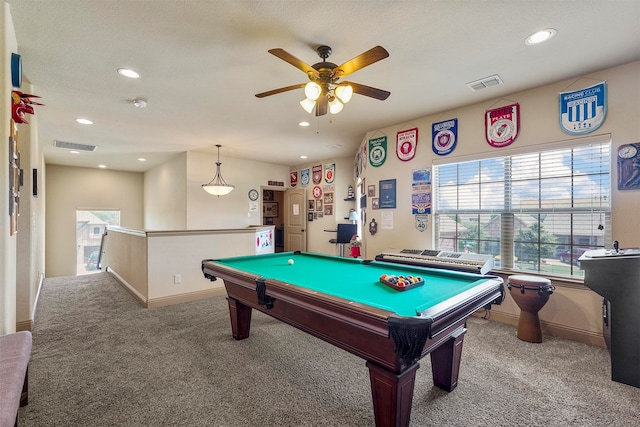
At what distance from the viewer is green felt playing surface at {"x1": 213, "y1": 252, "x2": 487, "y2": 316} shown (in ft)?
5.23

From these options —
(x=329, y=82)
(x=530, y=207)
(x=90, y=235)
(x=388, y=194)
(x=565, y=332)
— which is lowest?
(x=565, y=332)

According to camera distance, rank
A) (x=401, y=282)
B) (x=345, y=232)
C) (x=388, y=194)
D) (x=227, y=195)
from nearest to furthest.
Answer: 1. (x=401, y=282)
2. (x=388, y=194)
3. (x=345, y=232)
4. (x=227, y=195)

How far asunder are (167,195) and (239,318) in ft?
17.7

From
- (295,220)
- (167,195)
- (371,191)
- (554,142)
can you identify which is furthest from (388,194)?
(167,195)

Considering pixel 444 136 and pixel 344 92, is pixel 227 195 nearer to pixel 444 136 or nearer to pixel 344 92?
pixel 444 136

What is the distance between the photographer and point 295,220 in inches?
310

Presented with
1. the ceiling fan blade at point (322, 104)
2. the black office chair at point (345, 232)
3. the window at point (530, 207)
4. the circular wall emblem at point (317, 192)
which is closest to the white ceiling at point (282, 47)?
the ceiling fan blade at point (322, 104)

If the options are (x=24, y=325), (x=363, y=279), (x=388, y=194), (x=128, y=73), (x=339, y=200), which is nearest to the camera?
(x=363, y=279)

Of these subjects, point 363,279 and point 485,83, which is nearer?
point 363,279

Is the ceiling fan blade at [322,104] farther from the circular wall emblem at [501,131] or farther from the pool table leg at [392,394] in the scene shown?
the circular wall emblem at [501,131]

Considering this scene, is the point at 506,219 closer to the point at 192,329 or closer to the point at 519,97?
the point at 519,97

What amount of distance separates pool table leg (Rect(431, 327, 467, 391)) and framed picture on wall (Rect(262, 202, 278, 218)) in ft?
23.1

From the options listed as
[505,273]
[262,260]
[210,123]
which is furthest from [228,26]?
[505,273]

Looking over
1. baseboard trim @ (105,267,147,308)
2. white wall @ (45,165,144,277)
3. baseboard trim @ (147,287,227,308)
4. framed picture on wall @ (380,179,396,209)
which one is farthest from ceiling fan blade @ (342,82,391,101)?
white wall @ (45,165,144,277)
